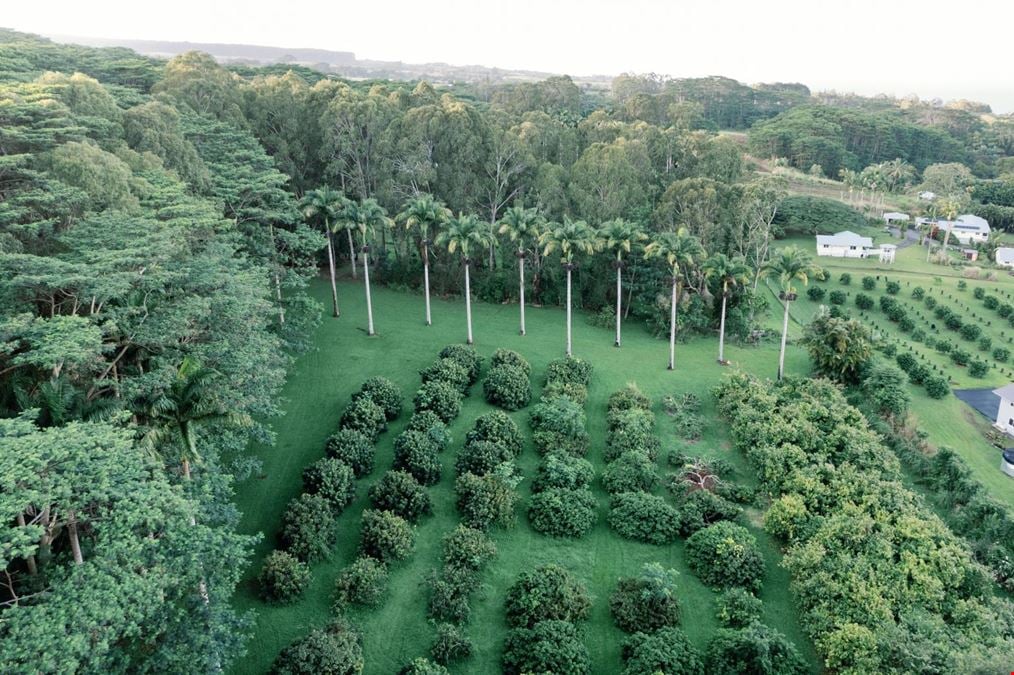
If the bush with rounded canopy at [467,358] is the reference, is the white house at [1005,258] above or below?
below

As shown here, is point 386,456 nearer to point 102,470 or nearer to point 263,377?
point 263,377

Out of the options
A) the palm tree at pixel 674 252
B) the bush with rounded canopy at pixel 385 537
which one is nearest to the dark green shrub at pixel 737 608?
the bush with rounded canopy at pixel 385 537

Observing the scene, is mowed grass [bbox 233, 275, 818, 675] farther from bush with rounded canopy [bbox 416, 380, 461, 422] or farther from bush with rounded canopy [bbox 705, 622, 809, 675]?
bush with rounded canopy [bbox 705, 622, 809, 675]

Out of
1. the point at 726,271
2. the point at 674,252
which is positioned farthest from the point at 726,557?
the point at 674,252

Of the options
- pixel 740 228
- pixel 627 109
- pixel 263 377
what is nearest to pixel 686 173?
pixel 740 228

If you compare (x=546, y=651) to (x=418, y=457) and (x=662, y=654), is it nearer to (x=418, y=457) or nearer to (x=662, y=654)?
(x=662, y=654)

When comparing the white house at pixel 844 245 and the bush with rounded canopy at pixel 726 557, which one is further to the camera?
the white house at pixel 844 245

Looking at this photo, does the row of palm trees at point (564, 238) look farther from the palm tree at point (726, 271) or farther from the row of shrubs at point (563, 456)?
the row of shrubs at point (563, 456)

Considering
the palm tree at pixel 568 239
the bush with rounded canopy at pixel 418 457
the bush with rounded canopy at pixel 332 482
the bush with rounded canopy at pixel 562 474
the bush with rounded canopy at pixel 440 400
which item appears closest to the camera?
the bush with rounded canopy at pixel 332 482
